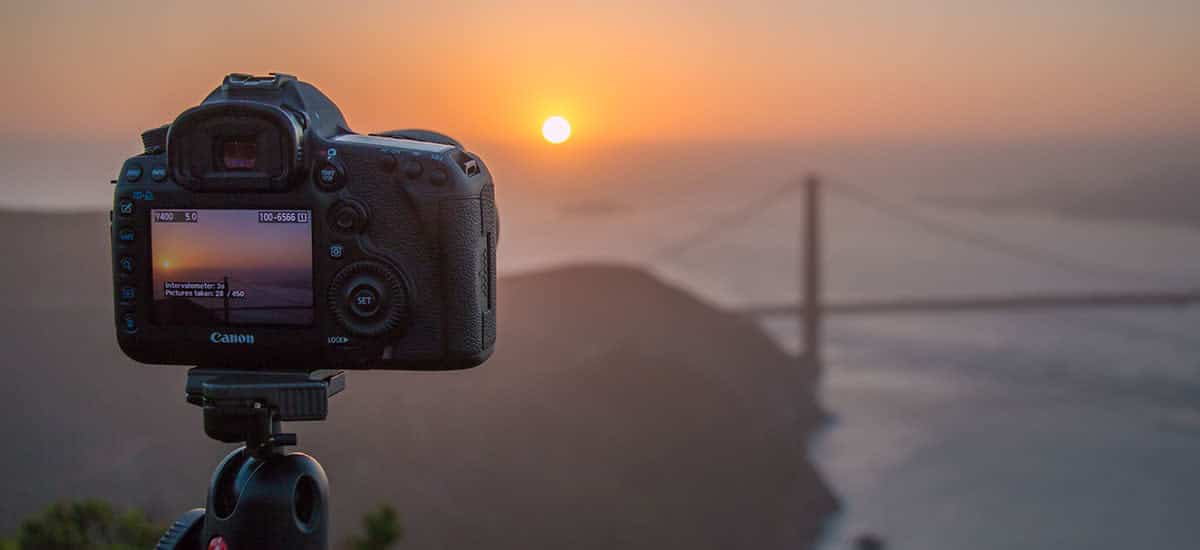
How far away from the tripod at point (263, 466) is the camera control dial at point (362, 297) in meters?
0.07

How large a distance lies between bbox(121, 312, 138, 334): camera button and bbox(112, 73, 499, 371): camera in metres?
0.02

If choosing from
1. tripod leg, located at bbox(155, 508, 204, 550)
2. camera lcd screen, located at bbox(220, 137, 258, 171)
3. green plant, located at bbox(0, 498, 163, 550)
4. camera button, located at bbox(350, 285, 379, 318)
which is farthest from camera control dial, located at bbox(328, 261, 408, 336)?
green plant, located at bbox(0, 498, 163, 550)

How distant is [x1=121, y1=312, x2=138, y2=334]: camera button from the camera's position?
3.29ft

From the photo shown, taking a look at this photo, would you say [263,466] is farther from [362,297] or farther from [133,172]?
[133,172]

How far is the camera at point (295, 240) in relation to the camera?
95cm

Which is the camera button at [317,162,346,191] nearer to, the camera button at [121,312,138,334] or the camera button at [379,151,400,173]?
the camera button at [379,151,400,173]

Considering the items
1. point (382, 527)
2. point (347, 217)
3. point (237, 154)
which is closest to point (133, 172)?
point (237, 154)

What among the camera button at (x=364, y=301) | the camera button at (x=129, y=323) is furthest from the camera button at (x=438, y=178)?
the camera button at (x=129, y=323)

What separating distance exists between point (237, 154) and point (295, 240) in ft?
0.33

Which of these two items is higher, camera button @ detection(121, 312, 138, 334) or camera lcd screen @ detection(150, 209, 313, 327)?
camera lcd screen @ detection(150, 209, 313, 327)

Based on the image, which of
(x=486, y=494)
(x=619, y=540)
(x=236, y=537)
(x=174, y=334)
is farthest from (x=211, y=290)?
(x=619, y=540)

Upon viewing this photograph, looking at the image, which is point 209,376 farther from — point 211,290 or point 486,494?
point 486,494

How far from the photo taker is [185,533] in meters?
1.07

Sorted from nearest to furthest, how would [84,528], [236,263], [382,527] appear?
[236,263]
[84,528]
[382,527]
